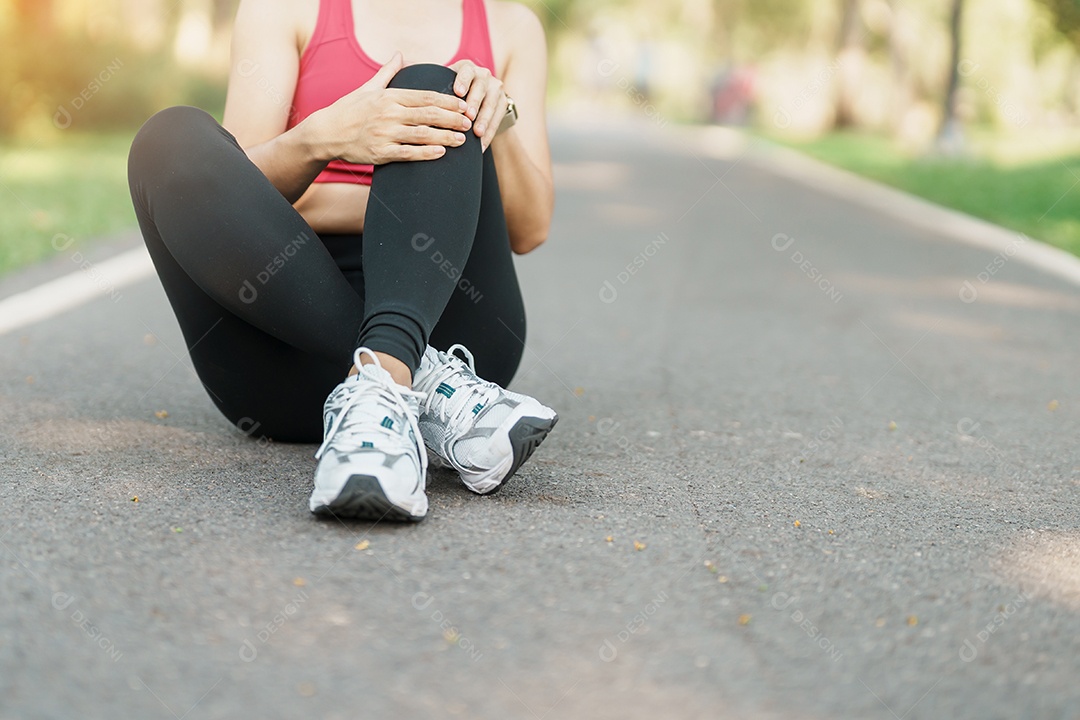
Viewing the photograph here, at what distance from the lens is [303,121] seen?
2.62 m

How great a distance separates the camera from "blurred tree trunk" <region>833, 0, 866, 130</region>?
2358 cm

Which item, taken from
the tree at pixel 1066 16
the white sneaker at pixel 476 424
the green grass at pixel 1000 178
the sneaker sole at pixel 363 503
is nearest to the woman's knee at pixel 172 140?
the white sneaker at pixel 476 424

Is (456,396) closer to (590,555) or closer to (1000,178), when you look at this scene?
(590,555)

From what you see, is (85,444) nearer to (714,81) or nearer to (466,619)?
(466,619)

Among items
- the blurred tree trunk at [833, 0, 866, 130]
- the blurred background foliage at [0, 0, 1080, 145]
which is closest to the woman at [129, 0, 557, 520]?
the blurred background foliage at [0, 0, 1080, 145]

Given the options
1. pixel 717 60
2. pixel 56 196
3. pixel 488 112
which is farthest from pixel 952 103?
pixel 717 60

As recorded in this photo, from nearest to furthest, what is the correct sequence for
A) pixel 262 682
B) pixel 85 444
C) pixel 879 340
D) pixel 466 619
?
1. pixel 262 682
2. pixel 466 619
3. pixel 85 444
4. pixel 879 340

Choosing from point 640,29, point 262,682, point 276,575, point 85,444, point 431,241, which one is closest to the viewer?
point 262,682

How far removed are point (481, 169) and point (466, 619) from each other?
0.99 meters

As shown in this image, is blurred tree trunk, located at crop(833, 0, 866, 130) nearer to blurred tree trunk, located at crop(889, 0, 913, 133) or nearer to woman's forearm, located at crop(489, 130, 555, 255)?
blurred tree trunk, located at crop(889, 0, 913, 133)

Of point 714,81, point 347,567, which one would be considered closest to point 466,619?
point 347,567

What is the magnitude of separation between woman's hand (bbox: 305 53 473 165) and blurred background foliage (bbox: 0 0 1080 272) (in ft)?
11.7

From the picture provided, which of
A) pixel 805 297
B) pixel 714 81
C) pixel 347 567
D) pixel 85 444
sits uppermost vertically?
pixel 347 567

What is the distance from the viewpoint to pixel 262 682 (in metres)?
1.70
